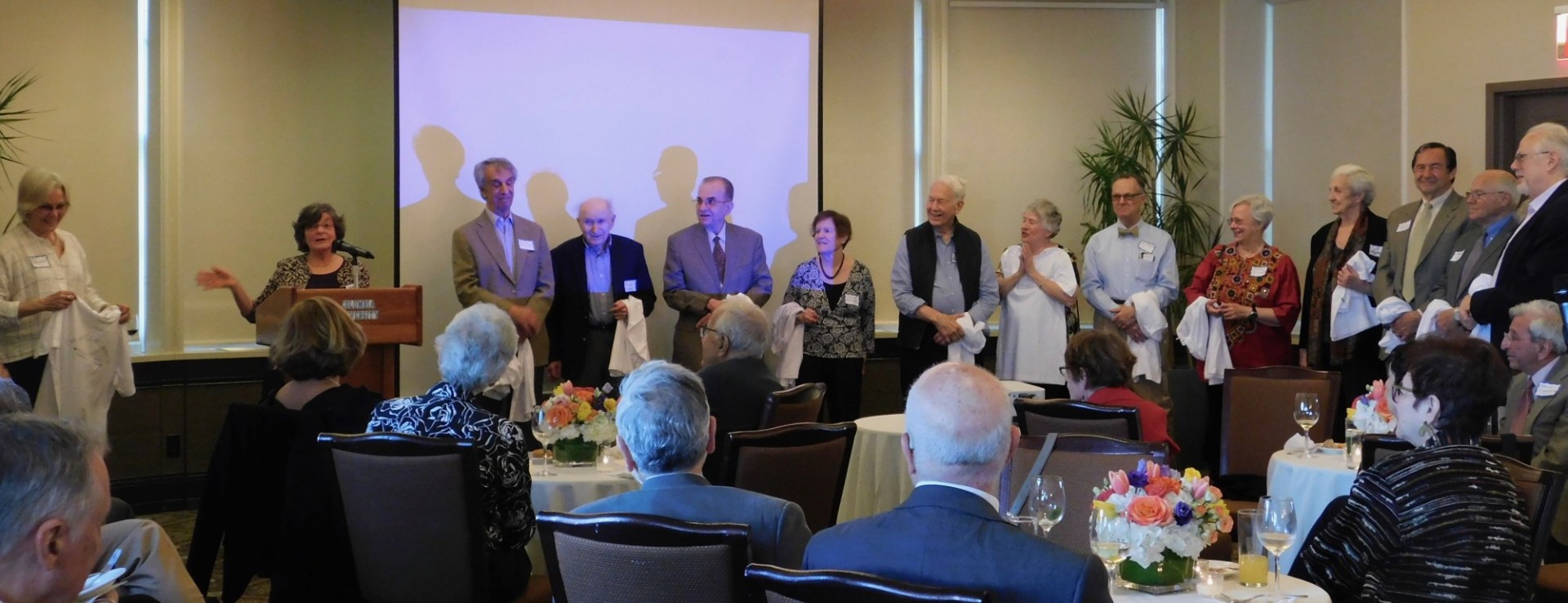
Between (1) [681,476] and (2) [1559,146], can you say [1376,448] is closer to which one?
(1) [681,476]

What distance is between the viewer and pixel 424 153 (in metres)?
7.25

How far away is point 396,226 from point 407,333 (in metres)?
1.23

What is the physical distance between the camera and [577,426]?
4.32 meters

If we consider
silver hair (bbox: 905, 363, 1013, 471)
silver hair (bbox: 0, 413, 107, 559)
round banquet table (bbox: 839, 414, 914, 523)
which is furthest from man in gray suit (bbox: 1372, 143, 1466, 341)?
silver hair (bbox: 0, 413, 107, 559)

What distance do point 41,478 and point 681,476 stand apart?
1.29 m

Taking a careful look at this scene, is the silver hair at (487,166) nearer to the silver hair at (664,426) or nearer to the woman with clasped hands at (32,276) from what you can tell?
the woman with clasped hands at (32,276)

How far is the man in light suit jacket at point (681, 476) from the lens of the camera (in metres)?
2.64

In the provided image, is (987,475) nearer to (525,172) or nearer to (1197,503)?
(1197,503)

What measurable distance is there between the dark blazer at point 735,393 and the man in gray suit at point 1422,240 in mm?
3632

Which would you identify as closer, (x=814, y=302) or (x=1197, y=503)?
(x=1197, y=503)

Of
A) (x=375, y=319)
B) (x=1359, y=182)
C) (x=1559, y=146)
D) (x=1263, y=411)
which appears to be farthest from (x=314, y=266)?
(x=1559, y=146)

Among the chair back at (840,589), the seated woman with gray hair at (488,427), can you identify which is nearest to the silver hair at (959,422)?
the chair back at (840,589)

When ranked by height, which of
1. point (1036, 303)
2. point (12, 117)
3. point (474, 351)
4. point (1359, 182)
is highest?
point (12, 117)

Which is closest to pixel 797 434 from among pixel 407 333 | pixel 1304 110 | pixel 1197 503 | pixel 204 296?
pixel 1197 503
